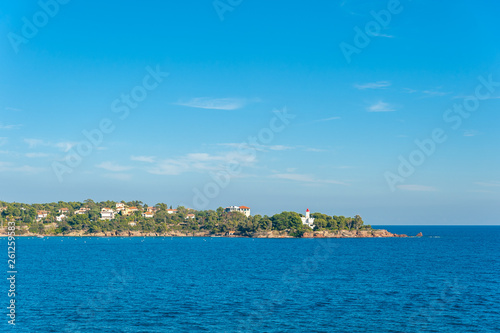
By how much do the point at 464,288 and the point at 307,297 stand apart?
27.7 meters

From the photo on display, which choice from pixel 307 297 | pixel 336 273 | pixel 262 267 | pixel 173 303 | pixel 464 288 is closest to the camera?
pixel 173 303

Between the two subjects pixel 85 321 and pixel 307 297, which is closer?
pixel 85 321

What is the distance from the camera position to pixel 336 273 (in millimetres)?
85562

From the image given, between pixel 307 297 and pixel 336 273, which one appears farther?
pixel 336 273

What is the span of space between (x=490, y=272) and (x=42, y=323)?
280ft

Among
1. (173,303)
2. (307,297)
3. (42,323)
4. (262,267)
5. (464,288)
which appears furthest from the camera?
(262,267)

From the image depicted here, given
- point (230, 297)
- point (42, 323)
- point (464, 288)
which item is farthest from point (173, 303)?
point (464, 288)

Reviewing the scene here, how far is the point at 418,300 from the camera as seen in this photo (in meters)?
58.0

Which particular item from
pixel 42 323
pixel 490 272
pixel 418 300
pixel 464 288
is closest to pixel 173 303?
pixel 42 323

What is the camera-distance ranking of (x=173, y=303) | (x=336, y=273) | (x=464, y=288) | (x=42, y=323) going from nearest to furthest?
1. (x=42, y=323)
2. (x=173, y=303)
3. (x=464, y=288)
4. (x=336, y=273)

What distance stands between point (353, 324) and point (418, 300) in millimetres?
16841

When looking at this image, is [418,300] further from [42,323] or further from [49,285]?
[49,285]

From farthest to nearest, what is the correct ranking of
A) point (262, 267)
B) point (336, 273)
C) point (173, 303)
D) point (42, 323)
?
point (262, 267), point (336, 273), point (173, 303), point (42, 323)

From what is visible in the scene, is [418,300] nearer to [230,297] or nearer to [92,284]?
[230,297]
